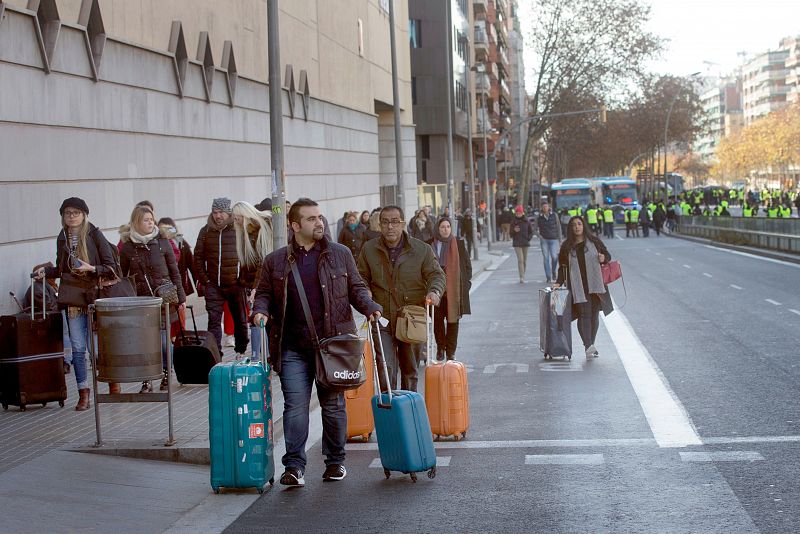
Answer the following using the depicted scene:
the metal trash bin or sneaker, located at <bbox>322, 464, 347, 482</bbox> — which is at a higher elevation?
the metal trash bin

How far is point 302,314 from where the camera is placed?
823 cm

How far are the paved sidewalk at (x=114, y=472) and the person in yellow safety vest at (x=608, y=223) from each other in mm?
53828

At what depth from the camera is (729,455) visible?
8789mm

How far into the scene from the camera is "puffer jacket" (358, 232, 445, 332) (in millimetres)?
10062

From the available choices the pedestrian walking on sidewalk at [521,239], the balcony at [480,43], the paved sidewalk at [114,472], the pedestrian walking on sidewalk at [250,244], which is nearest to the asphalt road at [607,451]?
the paved sidewalk at [114,472]

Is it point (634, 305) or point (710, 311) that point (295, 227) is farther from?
point (634, 305)

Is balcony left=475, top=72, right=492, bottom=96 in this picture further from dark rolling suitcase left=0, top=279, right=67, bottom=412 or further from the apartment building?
dark rolling suitcase left=0, top=279, right=67, bottom=412

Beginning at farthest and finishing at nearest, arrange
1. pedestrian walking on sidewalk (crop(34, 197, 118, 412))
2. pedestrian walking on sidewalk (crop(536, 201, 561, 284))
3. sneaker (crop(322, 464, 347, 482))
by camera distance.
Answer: pedestrian walking on sidewalk (crop(536, 201, 561, 284))
pedestrian walking on sidewalk (crop(34, 197, 118, 412))
sneaker (crop(322, 464, 347, 482))

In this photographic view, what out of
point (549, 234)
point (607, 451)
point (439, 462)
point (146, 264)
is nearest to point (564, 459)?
point (607, 451)

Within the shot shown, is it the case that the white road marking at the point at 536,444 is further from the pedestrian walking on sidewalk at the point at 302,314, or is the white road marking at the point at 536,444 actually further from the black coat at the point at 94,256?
the black coat at the point at 94,256

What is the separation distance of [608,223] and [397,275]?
55668 mm

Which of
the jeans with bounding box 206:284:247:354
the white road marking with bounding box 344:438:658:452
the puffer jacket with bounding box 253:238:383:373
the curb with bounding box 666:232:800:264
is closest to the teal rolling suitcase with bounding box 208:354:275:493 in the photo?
the puffer jacket with bounding box 253:238:383:373

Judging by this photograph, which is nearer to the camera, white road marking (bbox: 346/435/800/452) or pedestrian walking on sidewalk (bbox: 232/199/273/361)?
white road marking (bbox: 346/435/800/452)

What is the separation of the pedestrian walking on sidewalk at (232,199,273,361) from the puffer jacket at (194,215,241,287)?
0.28 ft
